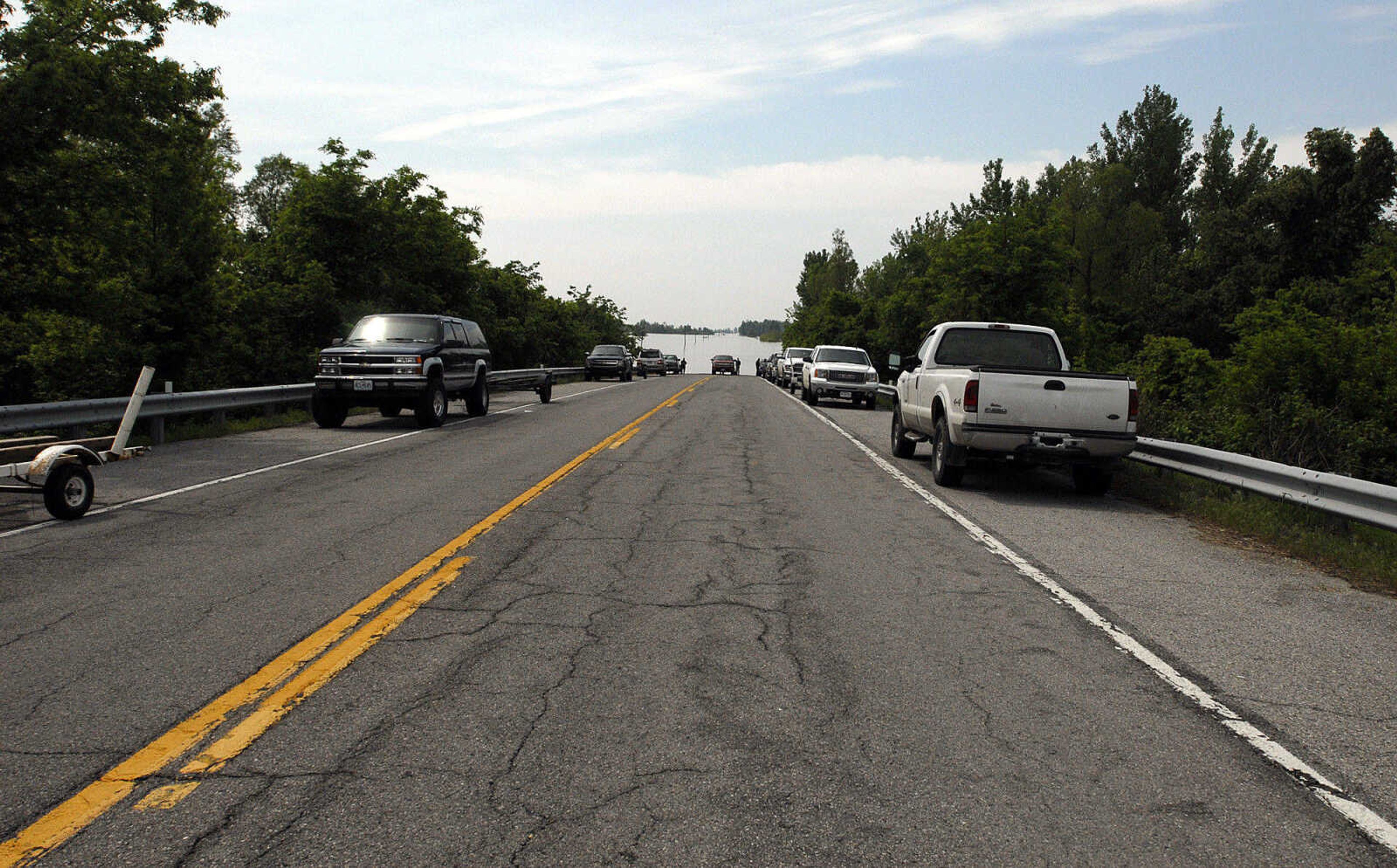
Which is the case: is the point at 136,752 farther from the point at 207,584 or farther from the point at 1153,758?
the point at 1153,758

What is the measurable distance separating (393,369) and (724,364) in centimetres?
5396

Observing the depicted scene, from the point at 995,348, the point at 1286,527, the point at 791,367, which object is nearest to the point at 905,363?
the point at 995,348

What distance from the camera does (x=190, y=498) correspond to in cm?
1000

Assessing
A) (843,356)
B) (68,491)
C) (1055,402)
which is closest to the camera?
(68,491)

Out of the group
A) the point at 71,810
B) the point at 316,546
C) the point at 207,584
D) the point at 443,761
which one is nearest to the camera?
the point at 71,810

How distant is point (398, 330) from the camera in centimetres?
1922

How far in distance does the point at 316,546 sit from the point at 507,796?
4877mm

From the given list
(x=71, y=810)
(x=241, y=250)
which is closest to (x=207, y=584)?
(x=71, y=810)

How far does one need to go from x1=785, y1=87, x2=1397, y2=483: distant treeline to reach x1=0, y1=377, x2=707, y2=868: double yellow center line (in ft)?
40.5

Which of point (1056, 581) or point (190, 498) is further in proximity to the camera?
point (190, 498)

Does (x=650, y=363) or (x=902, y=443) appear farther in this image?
(x=650, y=363)

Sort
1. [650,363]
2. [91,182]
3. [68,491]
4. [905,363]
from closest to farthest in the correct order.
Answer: [68,491], [905,363], [91,182], [650,363]

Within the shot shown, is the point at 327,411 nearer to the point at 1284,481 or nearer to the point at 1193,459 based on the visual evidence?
the point at 1193,459

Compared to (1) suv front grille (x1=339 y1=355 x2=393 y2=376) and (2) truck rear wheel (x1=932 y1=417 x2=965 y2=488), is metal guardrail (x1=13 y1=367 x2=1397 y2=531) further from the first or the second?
(2) truck rear wheel (x1=932 y1=417 x2=965 y2=488)
